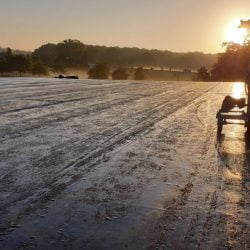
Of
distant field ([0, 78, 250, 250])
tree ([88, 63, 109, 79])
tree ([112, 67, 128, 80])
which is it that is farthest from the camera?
tree ([88, 63, 109, 79])

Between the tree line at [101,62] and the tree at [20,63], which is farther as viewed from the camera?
the tree at [20,63]

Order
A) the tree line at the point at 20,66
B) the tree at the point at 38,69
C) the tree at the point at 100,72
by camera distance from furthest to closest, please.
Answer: the tree at the point at 100,72, the tree at the point at 38,69, the tree line at the point at 20,66

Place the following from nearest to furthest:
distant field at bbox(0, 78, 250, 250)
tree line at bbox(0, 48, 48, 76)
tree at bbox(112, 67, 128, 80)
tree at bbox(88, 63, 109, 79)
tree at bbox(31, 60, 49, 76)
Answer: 1. distant field at bbox(0, 78, 250, 250)
2. tree line at bbox(0, 48, 48, 76)
3. tree at bbox(31, 60, 49, 76)
4. tree at bbox(112, 67, 128, 80)
5. tree at bbox(88, 63, 109, 79)

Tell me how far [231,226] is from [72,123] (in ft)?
25.4

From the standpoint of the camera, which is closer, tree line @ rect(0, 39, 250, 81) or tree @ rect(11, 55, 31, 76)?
tree line @ rect(0, 39, 250, 81)

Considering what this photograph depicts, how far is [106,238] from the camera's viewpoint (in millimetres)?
4367

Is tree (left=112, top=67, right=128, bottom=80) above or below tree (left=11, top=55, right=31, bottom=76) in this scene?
below

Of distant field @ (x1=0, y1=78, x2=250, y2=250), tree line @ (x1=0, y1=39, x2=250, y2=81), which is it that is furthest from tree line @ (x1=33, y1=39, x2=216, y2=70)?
distant field @ (x1=0, y1=78, x2=250, y2=250)

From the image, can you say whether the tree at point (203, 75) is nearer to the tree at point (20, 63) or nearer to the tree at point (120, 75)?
the tree at point (120, 75)

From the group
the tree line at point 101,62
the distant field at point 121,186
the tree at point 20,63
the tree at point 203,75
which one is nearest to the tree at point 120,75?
the tree line at point 101,62

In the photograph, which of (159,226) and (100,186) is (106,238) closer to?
(159,226)

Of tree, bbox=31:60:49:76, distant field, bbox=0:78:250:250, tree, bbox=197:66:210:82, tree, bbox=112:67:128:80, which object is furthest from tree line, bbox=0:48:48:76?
distant field, bbox=0:78:250:250

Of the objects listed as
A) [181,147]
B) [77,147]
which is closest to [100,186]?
[77,147]

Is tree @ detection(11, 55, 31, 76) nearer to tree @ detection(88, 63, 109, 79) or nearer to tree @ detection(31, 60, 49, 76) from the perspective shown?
tree @ detection(31, 60, 49, 76)
